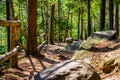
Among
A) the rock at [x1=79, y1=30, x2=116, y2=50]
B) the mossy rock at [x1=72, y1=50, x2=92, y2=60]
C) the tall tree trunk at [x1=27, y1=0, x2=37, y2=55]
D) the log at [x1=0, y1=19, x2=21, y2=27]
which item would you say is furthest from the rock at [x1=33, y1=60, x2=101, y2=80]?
the rock at [x1=79, y1=30, x2=116, y2=50]

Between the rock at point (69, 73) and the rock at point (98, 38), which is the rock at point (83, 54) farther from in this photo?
the rock at point (69, 73)

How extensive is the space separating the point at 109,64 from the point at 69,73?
2413 mm

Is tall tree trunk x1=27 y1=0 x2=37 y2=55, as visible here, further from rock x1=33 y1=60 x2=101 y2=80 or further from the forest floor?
rock x1=33 y1=60 x2=101 y2=80

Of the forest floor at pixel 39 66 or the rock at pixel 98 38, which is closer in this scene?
the forest floor at pixel 39 66

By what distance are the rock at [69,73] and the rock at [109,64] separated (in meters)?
1.73

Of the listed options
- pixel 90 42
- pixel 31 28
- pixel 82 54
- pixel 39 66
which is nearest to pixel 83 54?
pixel 82 54

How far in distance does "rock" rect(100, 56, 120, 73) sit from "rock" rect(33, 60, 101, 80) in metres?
1.73

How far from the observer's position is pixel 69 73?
591 cm

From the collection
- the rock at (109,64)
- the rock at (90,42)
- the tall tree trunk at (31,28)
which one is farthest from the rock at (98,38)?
the rock at (109,64)

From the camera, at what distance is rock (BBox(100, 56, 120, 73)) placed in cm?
776

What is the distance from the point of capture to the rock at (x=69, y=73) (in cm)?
583

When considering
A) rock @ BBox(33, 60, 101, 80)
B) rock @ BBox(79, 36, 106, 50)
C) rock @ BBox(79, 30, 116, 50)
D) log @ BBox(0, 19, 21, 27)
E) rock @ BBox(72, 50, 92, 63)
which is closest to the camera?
rock @ BBox(33, 60, 101, 80)

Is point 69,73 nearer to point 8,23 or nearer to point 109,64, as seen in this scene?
point 109,64

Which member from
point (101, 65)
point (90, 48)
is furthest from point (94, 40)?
point (101, 65)
